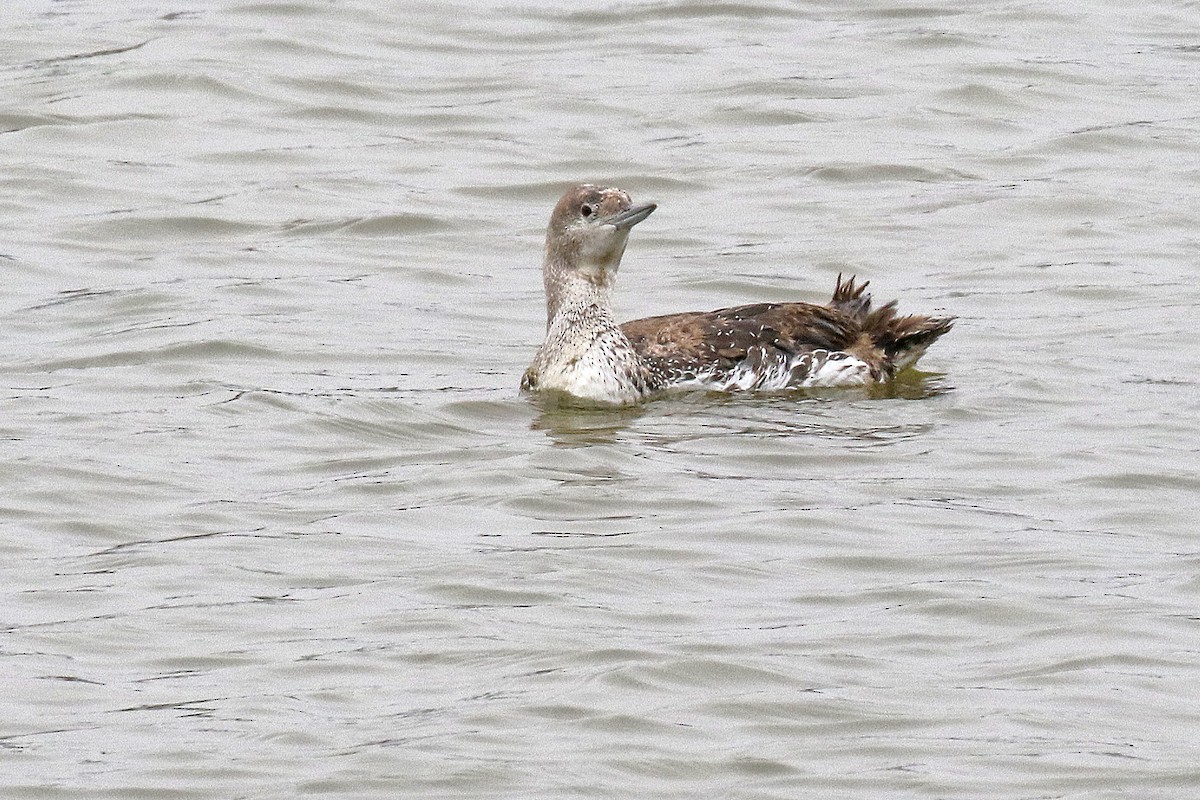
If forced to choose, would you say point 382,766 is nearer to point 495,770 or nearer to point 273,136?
point 495,770

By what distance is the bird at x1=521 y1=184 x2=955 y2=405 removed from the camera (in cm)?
1269

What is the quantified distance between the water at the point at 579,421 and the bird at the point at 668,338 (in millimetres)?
195

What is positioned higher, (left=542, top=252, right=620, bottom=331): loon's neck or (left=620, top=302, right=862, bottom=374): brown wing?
(left=542, top=252, right=620, bottom=331): loon's neck

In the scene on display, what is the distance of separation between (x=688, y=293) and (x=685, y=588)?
6.10 metres

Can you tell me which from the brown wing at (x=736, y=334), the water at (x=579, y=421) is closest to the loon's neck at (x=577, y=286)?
the brown wing at (x=736, y=334)

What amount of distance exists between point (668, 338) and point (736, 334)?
35 centimetres

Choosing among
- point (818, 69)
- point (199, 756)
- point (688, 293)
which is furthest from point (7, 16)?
point (199, 756)

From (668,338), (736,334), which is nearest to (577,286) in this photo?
(668,338)

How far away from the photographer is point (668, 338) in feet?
42.4

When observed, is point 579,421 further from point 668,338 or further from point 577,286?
point 577,286

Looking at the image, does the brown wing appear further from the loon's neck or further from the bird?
the loon's neck

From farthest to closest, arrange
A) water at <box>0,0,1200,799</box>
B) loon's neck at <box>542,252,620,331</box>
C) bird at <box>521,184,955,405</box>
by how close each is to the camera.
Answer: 1. loon's neck at <box>542,252,620,331</box>
2. bird at <box>521,184,955,405</box>
3. water at <box>0,0,1200,799</box>

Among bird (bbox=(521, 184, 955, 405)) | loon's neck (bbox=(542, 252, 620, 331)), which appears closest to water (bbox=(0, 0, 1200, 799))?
bird (bbox=(521, 184, 955, 405))

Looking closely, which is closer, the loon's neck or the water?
the water
